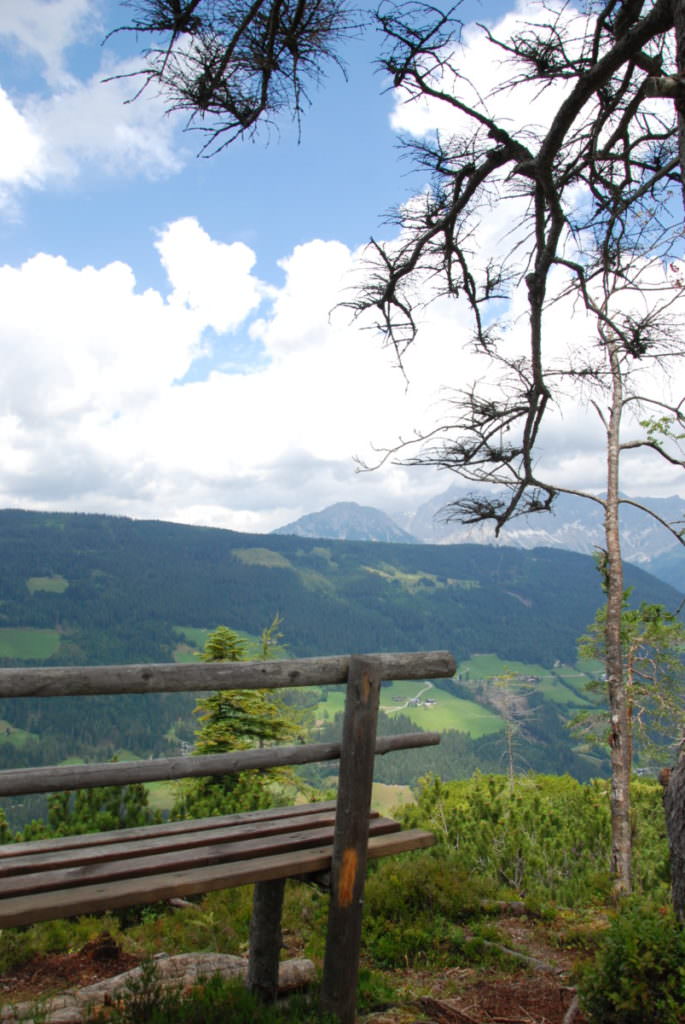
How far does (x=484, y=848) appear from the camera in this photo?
29.7ft

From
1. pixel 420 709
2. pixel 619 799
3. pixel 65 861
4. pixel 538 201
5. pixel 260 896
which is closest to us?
pixel 65 861

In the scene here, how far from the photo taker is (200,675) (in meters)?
3.17

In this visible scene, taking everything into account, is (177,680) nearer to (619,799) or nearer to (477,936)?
(477,936)

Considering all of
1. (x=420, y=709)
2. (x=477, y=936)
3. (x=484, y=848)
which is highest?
(x=477, y=936)

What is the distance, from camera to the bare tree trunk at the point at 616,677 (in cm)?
1063

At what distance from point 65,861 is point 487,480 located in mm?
4999

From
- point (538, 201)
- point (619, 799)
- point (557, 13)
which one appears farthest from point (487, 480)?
point (619, 799)

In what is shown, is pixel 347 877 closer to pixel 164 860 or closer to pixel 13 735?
pixel 164 860

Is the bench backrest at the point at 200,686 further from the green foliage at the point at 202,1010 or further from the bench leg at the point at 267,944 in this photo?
the green foliage at the point at 202,1010

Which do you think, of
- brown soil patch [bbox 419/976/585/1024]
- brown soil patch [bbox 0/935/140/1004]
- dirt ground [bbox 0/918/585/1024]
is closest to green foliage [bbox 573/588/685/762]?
dirt ground [bbox 0/918/585/1024]

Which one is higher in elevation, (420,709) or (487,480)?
(487,480)

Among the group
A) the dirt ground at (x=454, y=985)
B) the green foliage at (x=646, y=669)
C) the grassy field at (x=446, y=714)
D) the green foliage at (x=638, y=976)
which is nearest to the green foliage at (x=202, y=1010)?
the dirt ground at (x=454, y=985)

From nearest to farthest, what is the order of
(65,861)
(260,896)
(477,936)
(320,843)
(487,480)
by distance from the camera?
(65,861)
(320,843)
(260,896)
(477,936)
(487,480)

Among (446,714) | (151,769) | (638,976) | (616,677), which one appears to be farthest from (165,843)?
(446,714)
